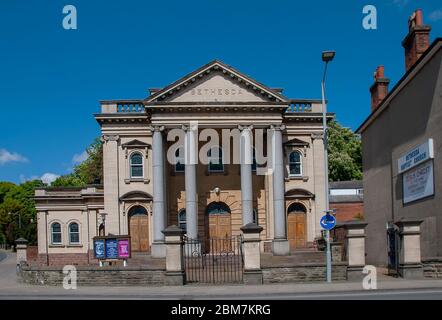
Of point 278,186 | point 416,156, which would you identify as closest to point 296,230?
point 278,186

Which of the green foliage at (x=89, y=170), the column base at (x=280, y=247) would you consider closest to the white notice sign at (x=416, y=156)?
the column base at (x=280, y=247)

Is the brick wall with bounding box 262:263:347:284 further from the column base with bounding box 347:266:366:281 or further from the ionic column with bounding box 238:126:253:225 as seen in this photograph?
the ionic column with bounding box 238:126:253:225

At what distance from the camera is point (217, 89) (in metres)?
37.5

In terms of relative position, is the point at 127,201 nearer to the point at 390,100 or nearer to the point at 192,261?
the point at 192,261

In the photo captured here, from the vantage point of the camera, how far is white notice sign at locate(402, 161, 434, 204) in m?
24.3

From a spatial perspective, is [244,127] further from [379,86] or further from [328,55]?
[328,55]

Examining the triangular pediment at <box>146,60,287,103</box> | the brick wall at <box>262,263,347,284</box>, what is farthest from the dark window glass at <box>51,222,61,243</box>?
the brick wall at <box>262,263,347,284</box>

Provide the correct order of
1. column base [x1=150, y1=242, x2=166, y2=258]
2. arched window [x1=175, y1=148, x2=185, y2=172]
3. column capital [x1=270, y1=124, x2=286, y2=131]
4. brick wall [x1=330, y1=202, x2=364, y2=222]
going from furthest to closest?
brick wall [x1=330, y1=202, x2=364, y2=222]
arched window [x1=175, y1=148, x2=185, y2=172]
column capital [x1=270, y1=124, x2=286, y2=131]
column base [x1=150, y1=242, x2=166, y2=258]

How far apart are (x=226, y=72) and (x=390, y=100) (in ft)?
38.0

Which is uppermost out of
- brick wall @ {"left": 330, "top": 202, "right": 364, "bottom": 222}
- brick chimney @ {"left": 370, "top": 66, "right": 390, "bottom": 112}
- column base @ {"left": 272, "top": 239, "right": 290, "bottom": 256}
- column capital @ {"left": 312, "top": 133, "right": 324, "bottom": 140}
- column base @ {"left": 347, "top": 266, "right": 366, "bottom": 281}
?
brick chimney @ {"left": 370, "top": 66, "right": 390, "bottom": 112}

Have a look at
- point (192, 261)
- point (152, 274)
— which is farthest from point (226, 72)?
point (152, 274)

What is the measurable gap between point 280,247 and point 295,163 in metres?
6.69

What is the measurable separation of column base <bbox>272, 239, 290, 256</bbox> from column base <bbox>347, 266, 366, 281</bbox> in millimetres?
14744

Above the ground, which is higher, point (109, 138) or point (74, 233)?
point (109, 138)
